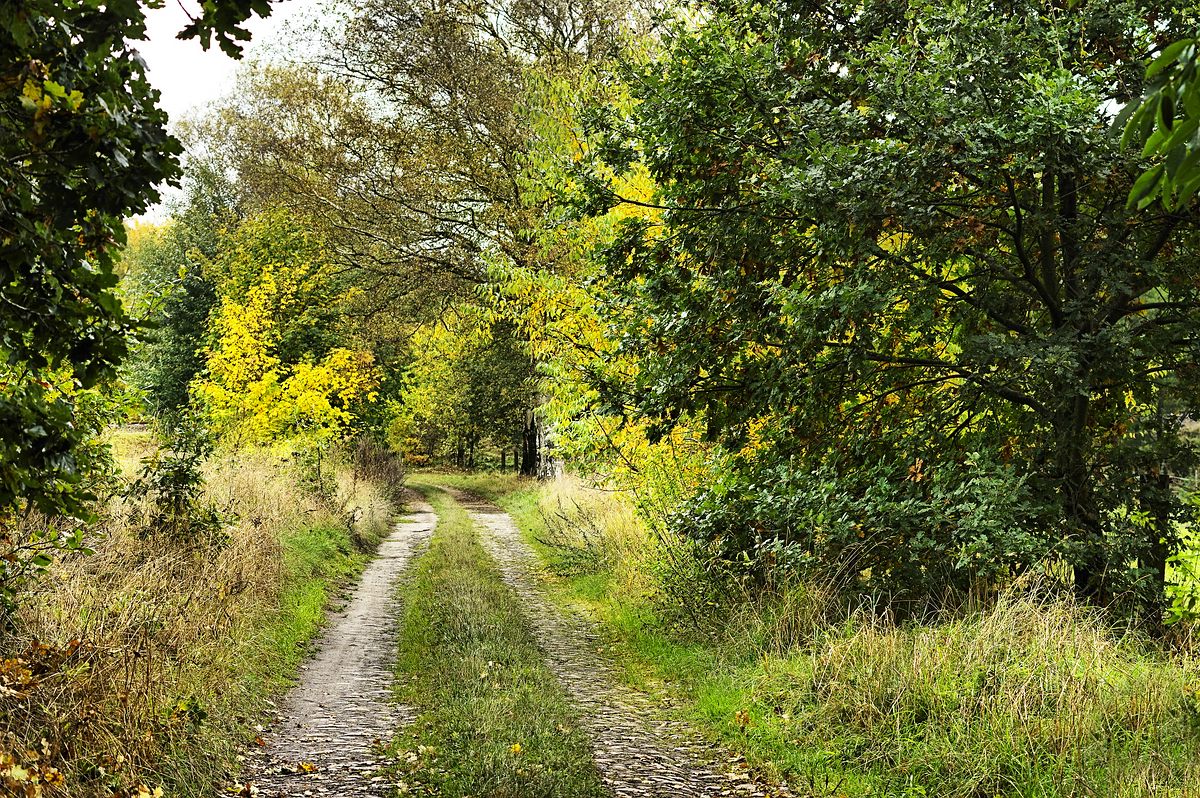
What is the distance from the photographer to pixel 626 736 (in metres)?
6.87

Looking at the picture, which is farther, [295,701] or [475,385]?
[475,385]

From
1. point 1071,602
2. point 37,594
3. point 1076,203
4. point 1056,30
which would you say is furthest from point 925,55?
point 37,594

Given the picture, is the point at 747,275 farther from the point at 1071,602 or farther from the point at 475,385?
A: the point at 475,385

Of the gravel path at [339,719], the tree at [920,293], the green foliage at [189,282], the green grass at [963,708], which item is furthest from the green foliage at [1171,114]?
the green foliage at [189,282]

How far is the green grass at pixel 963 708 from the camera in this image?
16.1ft

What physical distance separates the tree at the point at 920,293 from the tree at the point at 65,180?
4826mm

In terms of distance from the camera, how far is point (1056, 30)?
21.1ft

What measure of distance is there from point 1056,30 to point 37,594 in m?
7.92

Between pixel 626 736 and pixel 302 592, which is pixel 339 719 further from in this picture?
pixel 302 592

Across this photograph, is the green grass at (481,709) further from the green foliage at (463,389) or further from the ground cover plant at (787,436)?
the green foliage at (463,389)

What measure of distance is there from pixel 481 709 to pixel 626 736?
1.11 m

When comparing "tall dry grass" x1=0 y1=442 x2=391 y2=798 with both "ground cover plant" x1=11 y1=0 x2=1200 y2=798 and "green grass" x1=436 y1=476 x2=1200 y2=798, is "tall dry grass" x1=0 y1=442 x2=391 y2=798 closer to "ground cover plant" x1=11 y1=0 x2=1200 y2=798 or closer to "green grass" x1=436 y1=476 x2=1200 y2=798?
"ground cover plant" x1=11 y1=0 x2=1200 y2=798

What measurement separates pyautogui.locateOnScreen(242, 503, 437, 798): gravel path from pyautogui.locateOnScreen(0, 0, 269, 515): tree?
3.42 metres

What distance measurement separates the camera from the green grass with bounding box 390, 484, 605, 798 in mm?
5578
